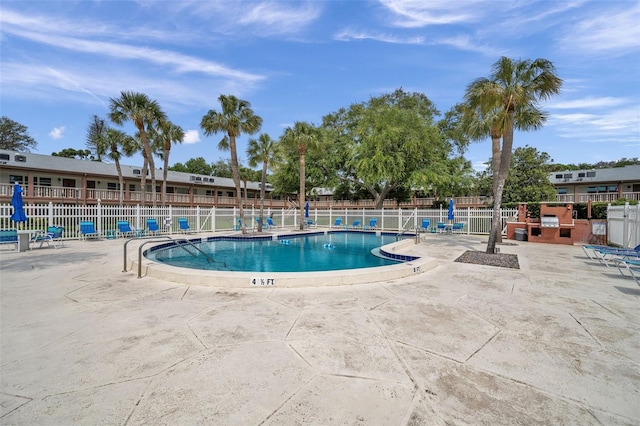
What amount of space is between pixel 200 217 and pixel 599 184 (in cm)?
3856

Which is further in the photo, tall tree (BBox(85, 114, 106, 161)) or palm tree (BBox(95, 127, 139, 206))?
tall tree (BBox(85, 114, 106, 161))

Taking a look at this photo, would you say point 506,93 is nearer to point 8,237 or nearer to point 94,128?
point 8,237

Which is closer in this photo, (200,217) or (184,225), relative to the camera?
(184,225)

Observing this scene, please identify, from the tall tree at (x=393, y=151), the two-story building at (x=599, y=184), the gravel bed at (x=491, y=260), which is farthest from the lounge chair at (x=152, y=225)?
the two-story building at (x=599, y=184)

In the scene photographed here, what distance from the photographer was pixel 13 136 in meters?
39.6

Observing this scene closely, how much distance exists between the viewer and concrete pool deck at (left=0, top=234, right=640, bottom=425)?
225cm

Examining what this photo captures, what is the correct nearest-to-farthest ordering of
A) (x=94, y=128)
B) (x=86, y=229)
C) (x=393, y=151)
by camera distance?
(x=86, y=229) < (x=393, y=151) < (x=94, y=128)

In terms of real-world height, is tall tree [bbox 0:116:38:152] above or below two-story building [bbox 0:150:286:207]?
above

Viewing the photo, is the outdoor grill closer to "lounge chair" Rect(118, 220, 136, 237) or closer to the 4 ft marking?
the 4 ft marking

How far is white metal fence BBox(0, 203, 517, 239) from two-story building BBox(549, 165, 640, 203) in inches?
651

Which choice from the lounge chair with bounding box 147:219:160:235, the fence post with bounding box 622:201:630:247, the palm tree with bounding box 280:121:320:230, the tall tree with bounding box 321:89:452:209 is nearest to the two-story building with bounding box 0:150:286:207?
the lounge chair with bounding box 147:219:160:235

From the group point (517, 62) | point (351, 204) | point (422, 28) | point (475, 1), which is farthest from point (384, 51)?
point (351, 204)

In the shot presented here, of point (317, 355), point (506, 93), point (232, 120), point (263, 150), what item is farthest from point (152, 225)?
point (506, 93)

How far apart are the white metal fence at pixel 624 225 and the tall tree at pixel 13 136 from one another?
194 ft
